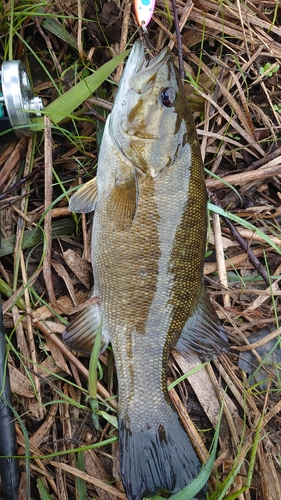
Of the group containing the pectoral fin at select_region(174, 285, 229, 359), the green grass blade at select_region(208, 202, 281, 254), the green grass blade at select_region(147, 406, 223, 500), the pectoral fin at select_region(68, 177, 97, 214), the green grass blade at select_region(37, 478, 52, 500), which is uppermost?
the pectoral fin at select_region(68, 177, 97, 214)

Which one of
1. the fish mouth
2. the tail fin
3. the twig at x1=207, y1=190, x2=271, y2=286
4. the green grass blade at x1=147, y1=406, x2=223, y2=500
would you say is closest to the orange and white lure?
the fish mouth

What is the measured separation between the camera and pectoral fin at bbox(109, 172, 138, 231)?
2.41 meters

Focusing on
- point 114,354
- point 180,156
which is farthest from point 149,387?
point 180,156

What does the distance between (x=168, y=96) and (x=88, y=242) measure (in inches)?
40.1

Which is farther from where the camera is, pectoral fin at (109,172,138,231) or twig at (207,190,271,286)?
twig at (207,190,271,286)

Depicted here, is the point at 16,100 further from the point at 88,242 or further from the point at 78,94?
the point at 88,242

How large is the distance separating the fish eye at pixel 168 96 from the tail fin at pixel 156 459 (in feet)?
5.71

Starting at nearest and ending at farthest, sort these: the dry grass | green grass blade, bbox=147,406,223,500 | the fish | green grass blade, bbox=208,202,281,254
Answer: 1. green grass blade, bbox=147,406,223,500
2. the fish
3. the dry grass
4. green grass blade, bbox=208,202,281,254

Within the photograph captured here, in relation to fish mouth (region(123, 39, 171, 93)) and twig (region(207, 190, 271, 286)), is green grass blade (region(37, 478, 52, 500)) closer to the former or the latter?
twig (region(207, 190, 271, 286))

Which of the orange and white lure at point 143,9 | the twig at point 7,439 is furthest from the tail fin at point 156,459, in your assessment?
the orange and white lure at point 143,9

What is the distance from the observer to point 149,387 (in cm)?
246

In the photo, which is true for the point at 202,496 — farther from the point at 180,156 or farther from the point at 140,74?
the point at 140,74

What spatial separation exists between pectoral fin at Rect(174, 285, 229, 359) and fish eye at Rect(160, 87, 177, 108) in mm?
1060

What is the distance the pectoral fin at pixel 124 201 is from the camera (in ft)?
7.89
